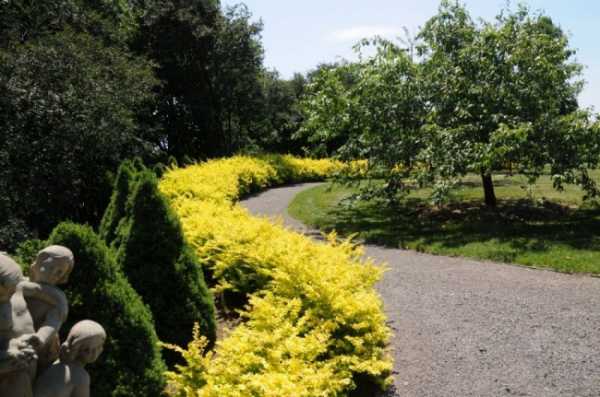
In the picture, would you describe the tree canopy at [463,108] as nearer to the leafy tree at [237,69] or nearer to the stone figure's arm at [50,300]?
the stone figure's arm at [50,300]

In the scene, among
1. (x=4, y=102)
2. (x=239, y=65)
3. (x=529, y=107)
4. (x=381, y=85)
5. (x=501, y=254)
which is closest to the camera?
(x=501, y=254)

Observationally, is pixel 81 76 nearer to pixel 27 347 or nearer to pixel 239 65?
pixel 27 347

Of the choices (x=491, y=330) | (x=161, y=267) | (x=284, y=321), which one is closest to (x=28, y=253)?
(x=161, y=267)

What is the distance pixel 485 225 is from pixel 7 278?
11.7 meters

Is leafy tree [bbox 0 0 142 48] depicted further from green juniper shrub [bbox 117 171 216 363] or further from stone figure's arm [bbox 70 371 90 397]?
stone figure's arm [bbox 70 371 90 397]

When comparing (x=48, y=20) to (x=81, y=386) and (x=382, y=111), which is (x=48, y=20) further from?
(x=81, y=386)

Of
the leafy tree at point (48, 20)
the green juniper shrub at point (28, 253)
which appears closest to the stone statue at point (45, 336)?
the green juniper shrub at point (28, 253)

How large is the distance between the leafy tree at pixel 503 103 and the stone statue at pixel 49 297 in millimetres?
9921

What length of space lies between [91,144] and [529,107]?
11409 mm

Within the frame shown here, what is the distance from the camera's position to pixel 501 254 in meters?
9.50

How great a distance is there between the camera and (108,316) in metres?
3.76

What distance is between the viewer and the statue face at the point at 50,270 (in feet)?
9.01

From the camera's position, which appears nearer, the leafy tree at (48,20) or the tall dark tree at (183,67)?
the leafy tree at (48,20)

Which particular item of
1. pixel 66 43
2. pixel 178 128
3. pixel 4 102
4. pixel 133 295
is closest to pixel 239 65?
pixel 178 128
